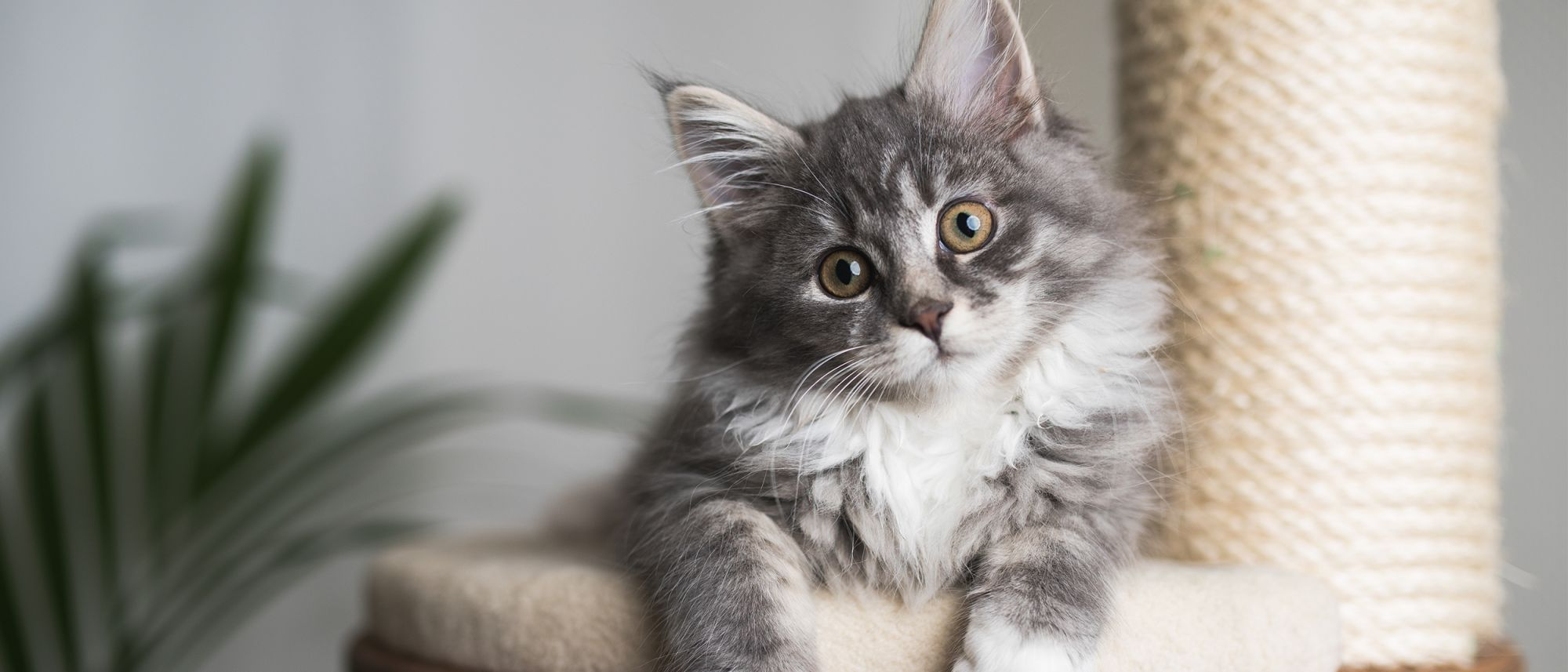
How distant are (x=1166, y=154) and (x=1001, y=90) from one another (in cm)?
35

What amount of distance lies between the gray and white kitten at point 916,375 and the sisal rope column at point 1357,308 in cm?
20

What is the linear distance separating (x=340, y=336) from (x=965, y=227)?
1.53 metres

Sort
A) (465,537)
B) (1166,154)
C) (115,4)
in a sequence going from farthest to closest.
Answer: (115,4) < (465,537) < (1166,154)

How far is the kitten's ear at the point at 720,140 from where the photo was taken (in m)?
1.33

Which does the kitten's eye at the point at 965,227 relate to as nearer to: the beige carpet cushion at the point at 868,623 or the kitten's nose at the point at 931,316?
the kitten's nose at the point at 931,316

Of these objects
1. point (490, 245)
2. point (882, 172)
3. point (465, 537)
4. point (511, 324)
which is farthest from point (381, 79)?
point (882, 172)

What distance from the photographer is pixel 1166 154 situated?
4.97 feet

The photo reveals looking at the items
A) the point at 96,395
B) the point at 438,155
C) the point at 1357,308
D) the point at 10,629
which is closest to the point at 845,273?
the point at 1357,308

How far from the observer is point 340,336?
6.99 ft

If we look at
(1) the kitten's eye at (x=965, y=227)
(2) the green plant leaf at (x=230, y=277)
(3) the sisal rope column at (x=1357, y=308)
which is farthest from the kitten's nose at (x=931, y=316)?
(2) the green plant leaf at (x=230, y=277)

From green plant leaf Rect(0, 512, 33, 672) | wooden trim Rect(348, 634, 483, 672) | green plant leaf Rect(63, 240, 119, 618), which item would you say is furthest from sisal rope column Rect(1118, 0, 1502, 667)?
green plant leaf Rect(0, 512, 33, 672)

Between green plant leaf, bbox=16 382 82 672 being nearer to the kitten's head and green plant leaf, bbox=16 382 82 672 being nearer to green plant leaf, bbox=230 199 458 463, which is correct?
green plant leaf, bbox=230 199 458 463

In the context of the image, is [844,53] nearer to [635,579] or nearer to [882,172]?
[882,172]

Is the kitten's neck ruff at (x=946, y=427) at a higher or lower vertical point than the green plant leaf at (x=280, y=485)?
higher
